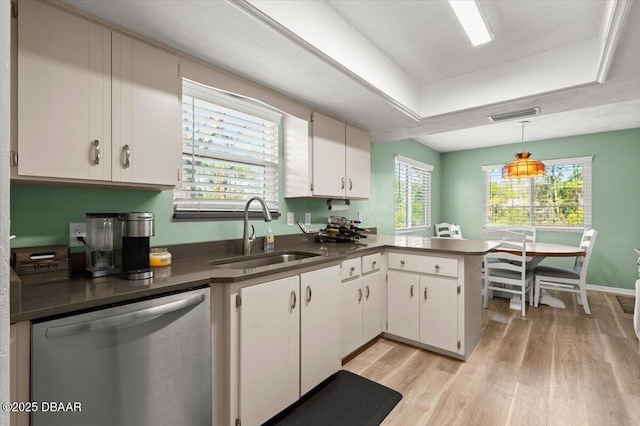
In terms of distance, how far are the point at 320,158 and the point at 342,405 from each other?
1934 mm

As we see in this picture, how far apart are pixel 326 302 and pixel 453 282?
1125 millimetres

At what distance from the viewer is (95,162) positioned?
1.41m

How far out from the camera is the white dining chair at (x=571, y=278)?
3.55 meters

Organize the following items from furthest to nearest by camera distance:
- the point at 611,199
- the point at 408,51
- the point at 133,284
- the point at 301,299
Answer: the point at 611,199 → the point at 408,51 → the point at 301,299 → the point at 133,284

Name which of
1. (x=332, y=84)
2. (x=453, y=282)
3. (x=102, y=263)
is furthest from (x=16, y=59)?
(x=453, y=282)

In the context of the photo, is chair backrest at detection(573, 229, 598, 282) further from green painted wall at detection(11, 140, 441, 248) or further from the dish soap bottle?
the dish soap bottle

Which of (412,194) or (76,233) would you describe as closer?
(76,233)

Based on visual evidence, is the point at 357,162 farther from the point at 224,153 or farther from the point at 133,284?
the point at 133,284

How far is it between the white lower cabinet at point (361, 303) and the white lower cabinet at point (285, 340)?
241 mm

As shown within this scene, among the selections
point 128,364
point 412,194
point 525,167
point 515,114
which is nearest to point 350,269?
point 128,364

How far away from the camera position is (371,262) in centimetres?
263

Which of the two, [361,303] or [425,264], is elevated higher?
[425,264]

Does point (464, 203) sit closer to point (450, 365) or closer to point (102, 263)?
point (450, 365)

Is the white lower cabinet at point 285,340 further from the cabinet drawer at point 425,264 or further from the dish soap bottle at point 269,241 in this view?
the cabinet drawer at point 425,264
